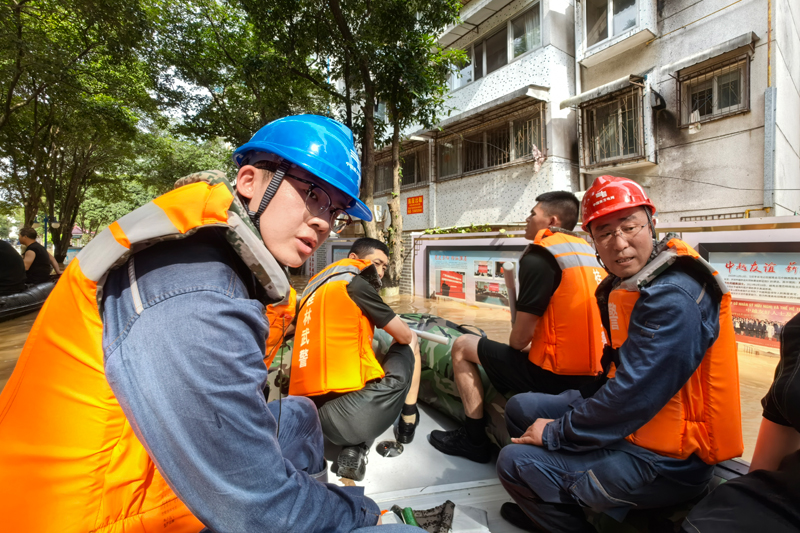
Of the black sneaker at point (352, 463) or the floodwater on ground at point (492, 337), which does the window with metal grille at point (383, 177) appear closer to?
the floodwater on ground at point (492, 337)

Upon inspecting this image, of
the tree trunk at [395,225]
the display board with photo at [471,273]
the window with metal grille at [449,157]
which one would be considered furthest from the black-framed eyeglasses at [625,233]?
the window with metal grille at [449,157]

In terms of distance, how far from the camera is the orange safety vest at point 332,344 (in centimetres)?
245

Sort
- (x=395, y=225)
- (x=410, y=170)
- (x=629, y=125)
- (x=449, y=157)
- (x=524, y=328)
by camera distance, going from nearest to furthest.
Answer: (x=524, y=328)
(x=629, y=125)
(x=395, y=225)
(x=449, y=157)
(x=410, y=170)

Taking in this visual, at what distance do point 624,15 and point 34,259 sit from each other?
15202 mm

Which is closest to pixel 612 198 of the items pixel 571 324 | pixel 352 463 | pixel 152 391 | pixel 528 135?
pixel 571 324

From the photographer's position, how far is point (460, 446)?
263 centimetres

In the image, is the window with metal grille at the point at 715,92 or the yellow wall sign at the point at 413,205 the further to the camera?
the yellow wall sign at the point at 413,205

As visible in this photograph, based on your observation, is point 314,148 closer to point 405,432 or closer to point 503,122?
point 405,432

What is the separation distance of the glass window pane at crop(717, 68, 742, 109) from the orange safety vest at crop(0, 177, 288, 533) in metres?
10.8

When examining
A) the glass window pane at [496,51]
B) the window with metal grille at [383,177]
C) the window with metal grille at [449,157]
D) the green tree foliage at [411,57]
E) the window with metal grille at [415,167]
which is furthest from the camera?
the window with metal grille at [383,177]

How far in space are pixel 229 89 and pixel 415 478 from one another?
42.2ft

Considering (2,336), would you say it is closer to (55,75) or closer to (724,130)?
(55,75)

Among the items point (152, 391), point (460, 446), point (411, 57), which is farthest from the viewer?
point (411, 57)

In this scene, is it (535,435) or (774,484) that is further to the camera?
(535,435)
